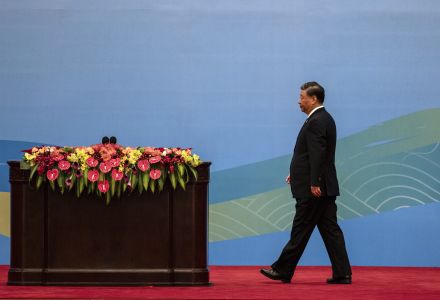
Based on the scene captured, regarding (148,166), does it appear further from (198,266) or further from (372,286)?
(372,286)

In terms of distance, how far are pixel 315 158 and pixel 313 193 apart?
25 centimetres

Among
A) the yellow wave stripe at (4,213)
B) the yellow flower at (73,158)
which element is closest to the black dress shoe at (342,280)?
the yellow flower at (73,158)

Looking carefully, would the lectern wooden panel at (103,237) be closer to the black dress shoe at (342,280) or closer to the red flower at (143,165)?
the red flower at (143,165)

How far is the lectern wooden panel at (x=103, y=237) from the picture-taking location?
21.4 feet

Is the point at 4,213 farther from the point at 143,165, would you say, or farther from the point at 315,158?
the point at 315,158

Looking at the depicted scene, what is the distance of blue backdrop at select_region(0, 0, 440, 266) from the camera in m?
8.68

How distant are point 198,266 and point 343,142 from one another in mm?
2613

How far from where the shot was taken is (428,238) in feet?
28.5

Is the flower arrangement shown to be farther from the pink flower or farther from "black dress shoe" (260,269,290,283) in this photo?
"black dress shoe" (260,269,290,283)

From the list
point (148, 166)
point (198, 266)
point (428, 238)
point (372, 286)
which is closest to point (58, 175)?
point (148, 166)

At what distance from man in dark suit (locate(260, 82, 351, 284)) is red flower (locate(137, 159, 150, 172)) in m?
1.09

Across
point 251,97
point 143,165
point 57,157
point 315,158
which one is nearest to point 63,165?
point 57,157

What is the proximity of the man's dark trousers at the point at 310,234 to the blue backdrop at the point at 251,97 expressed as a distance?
1.81 metres

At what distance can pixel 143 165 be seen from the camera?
255 inches
